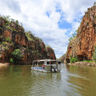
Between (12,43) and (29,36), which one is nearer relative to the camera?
(12,43)

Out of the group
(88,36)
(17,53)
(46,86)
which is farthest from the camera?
(88,36)

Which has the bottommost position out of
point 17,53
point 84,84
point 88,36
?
point 84,84

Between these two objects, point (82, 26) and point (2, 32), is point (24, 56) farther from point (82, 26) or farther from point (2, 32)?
point (82, 26)

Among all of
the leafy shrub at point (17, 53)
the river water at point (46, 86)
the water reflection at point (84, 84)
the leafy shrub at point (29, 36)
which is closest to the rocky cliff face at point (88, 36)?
the leafy shrub at point (17, 53)

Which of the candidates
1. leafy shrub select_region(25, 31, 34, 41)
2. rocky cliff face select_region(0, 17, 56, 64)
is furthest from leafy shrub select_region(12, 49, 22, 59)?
leafy shrub select_region(25, 31, 34, 41)

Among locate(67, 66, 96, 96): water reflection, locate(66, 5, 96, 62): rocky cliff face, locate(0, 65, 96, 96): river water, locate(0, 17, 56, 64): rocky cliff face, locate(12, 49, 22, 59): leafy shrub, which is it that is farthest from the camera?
locate(66, 5, 96, 62): rocky cliff face

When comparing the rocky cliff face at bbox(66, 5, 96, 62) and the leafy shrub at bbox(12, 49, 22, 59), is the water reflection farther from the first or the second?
the rocky cliff face at bbox(66, 5, 96, 62)

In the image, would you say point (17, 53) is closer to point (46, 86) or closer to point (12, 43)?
point (12, 43)

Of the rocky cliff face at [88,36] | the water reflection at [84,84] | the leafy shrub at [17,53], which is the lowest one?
the water reflection at [84,84]

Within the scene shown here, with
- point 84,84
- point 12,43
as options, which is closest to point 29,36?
point 12,43

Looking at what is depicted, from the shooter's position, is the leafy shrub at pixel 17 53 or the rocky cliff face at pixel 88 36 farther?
the rocky cliff face at pixel 88 36

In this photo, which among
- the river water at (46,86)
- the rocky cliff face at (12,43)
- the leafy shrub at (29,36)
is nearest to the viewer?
the river water at (46,86)

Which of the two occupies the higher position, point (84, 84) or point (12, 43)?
point (12, 43)

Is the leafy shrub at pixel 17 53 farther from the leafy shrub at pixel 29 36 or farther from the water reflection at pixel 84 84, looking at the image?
the water reflection at pixel 84 84
